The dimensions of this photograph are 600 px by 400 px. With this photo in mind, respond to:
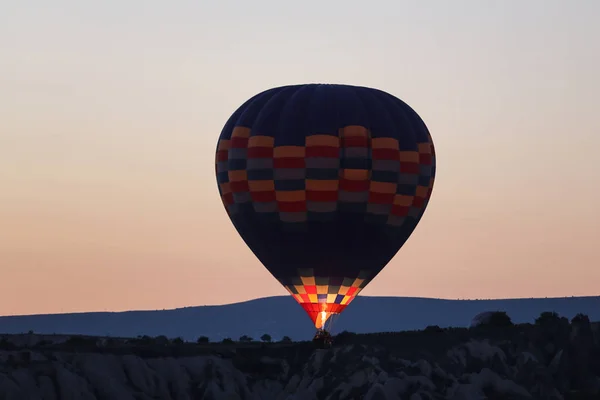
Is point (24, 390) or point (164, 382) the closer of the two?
point (24, 390)

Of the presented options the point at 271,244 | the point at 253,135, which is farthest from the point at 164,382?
the point at 253,135

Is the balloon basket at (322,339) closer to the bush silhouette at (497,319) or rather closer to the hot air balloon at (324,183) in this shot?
the hot air balloon at (324,183)

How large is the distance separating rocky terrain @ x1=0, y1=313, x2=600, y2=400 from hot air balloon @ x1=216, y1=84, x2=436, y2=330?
456 centimetres

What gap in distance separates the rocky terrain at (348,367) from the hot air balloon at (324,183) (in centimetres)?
456

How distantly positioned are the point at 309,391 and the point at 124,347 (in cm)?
1220

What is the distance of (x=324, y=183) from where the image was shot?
281 feet

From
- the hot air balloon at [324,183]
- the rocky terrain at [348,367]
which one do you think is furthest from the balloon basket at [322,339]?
the hot air balloon at [324,183]

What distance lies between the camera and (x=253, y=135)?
285 ft

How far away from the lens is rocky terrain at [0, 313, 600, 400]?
275 feet

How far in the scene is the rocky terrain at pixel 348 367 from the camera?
8375cm

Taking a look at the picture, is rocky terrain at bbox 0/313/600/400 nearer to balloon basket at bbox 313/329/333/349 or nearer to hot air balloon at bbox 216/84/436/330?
balloon basket at bbox 313/329/333/349

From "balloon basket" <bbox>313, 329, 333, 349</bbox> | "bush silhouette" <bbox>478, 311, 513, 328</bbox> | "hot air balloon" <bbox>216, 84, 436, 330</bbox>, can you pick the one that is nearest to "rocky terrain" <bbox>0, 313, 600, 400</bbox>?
"balloon basket" <bbox>313, 329, 333, 349</bbox>

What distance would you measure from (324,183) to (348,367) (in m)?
12.0

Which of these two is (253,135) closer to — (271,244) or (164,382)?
(271,244)
